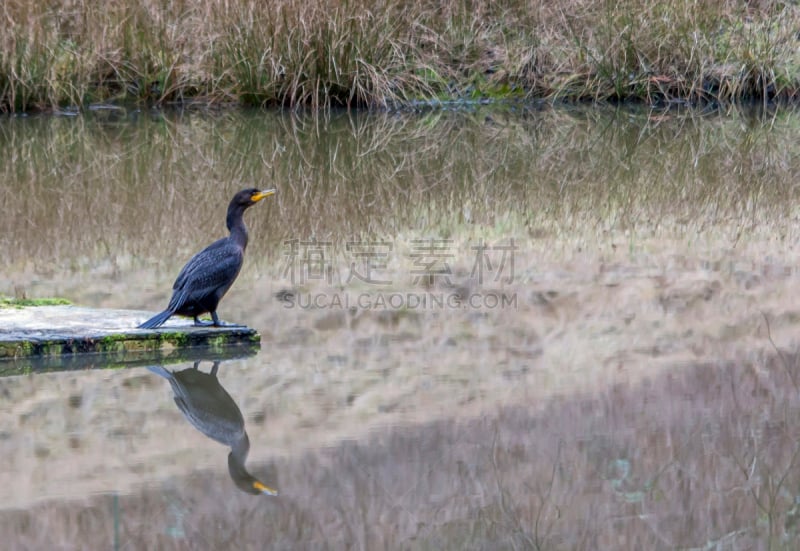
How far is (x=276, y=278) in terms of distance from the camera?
5.53 m

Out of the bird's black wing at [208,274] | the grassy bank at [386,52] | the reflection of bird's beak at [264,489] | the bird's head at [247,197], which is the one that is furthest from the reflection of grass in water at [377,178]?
the reflection of bird's beak at [264,489]

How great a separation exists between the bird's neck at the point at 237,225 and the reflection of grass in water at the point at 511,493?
4.62 feet

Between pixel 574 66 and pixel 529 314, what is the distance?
756 cm

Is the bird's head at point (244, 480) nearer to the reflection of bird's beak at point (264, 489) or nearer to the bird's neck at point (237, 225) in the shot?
the reflection of bird's beak at point (264, 489)

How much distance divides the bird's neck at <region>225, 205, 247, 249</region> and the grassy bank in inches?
258

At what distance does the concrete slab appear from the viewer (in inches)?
169

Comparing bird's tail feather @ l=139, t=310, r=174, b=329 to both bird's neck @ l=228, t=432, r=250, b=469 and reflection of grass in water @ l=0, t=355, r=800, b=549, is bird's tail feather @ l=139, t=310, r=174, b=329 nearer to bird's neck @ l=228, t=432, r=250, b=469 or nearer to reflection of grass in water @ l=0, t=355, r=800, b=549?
bird's neck @ l=228, t=432, r=250, b=469

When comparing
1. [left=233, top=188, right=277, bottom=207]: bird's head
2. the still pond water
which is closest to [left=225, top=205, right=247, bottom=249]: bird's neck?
[left=233, top=188, right=277, bottom=207]: bird's head

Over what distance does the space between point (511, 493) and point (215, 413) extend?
41.9 inches

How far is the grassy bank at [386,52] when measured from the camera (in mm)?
11172

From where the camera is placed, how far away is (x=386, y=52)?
11617mm

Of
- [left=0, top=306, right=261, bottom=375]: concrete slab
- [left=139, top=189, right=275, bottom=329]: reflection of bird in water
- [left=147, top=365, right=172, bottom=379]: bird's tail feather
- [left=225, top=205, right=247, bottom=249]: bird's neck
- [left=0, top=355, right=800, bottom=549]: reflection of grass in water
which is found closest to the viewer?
[left=0, top=355, right=800, bottom=549]: reflection of grass in water

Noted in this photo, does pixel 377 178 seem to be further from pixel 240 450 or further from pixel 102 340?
pixel 240 450

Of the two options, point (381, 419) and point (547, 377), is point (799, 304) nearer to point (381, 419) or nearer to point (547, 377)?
point (547, 377)
